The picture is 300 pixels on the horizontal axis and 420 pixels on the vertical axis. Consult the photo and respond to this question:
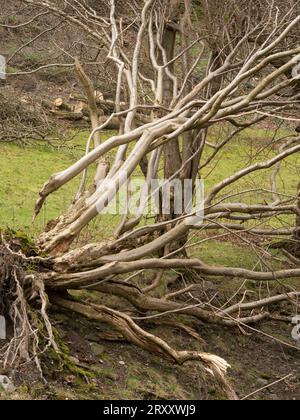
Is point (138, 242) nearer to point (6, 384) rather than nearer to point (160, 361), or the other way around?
point (160, 361)

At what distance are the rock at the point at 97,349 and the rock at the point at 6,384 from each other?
1.30 metres

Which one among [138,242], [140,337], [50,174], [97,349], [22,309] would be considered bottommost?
[97,349]

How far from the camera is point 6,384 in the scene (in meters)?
6.23

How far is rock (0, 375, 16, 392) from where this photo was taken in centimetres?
619

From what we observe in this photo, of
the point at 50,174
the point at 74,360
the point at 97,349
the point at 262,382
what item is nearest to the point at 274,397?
the point at 262,382

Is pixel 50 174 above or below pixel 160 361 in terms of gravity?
above

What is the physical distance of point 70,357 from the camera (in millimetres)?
7090

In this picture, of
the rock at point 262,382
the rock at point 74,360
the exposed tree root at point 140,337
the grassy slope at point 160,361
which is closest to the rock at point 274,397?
the grassy slope at point 160,361

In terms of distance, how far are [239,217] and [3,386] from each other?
3559mm

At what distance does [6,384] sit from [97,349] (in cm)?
142

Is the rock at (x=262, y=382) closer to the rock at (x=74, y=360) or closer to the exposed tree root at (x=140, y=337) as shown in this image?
the exposed tree root at (x=140, y=337)

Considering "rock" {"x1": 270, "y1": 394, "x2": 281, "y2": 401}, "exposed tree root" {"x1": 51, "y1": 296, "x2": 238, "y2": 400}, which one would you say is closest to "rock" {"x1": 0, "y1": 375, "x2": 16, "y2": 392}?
"exposed tree root" {"x1": 51, "y1": 296, "x2": 238, "y2": 400}

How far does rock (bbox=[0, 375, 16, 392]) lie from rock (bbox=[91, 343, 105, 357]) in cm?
130

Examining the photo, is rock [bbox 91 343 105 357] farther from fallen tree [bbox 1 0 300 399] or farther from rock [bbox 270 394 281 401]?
rock [bbox 270 394 281 401]
